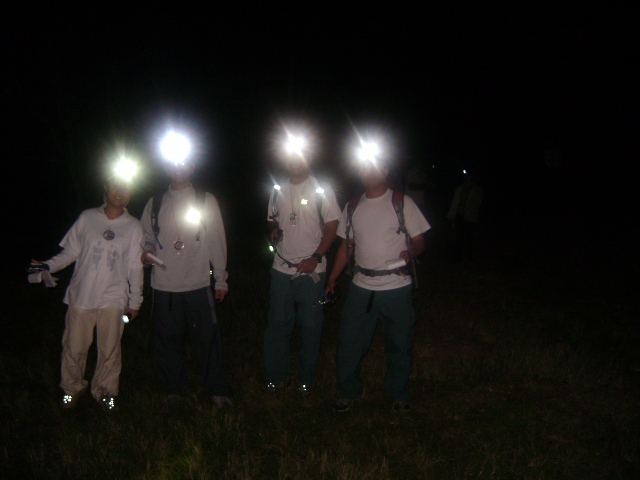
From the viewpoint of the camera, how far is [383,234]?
428 centimetres

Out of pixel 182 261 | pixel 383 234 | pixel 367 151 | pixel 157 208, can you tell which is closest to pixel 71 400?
pixel 182 261

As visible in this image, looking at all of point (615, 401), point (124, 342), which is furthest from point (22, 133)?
point (615, 401)

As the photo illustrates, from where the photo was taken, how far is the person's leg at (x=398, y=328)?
4.29 meters

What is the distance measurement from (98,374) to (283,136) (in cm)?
266

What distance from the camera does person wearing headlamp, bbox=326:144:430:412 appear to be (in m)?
4.27

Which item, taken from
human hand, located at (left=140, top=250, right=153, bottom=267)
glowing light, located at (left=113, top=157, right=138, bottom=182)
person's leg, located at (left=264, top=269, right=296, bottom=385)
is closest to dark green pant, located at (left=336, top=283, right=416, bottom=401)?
person's leg, located at (left=264, top=269, right=296, bottom=385)

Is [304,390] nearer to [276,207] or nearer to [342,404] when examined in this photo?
[342,404]

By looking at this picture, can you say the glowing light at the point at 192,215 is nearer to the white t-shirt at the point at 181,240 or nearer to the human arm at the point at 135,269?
the white t-shirt at the point at 181,240

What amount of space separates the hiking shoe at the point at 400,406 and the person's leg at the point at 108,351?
247 centimetres

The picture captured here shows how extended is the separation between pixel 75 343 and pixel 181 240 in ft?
4.02

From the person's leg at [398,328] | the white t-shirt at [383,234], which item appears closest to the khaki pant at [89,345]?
the white t-shirt at [383,234]

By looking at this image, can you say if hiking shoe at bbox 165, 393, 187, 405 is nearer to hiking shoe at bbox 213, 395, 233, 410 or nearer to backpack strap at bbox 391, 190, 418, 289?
hiking shoe at bbox 213, 395, 233, 410

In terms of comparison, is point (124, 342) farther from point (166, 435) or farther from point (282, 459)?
point (282, 459)

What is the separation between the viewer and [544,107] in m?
Answer: 28.7
